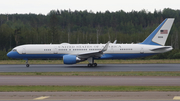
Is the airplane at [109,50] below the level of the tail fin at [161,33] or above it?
below

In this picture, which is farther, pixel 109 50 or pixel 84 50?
pixel 84 50

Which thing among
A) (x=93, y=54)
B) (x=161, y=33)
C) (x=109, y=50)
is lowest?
(x=93, y=54)

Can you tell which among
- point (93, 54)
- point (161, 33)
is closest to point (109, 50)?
point (93, 54)

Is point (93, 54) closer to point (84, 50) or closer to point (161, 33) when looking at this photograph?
point (84, 50)

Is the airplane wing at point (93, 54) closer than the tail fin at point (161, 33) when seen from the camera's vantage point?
Yes

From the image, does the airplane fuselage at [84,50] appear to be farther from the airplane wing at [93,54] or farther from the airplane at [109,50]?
the airplane wing at [93,54]

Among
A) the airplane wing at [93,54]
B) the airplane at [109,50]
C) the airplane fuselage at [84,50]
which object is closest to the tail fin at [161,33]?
the airplane at [109,50]

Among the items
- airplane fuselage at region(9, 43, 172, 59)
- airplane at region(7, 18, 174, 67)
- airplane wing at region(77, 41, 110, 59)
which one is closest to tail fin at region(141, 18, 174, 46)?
airplane at region(7, 18, 174, 67)

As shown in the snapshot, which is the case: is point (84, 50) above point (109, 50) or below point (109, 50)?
above

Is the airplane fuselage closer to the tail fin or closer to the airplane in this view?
the airplane
